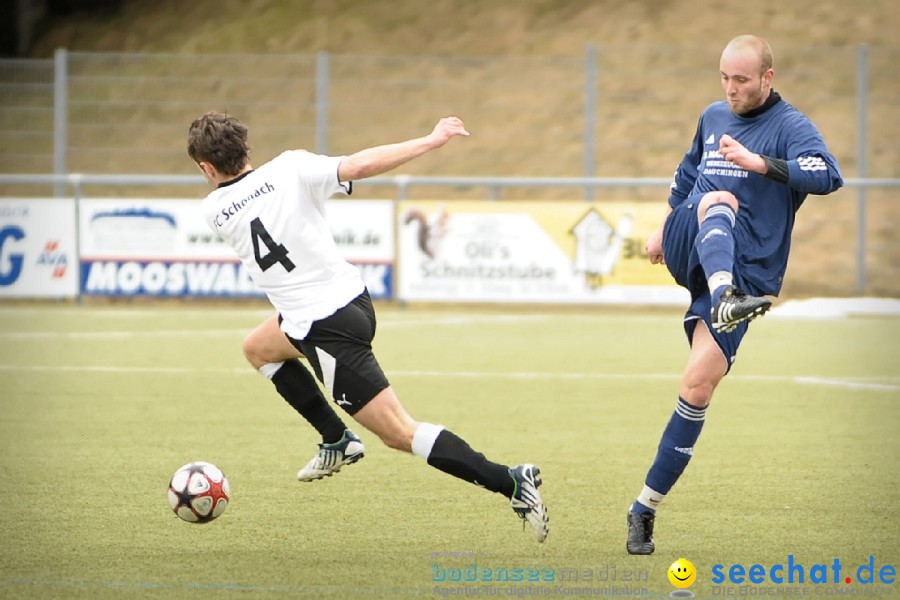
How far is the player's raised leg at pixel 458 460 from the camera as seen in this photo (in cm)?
552

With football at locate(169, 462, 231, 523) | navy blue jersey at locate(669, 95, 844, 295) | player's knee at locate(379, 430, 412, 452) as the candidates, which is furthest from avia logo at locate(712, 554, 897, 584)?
football at locate(169, 462, 231, 523)

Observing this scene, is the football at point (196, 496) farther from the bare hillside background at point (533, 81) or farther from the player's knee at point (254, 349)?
the bare hillside background at point (533, 81)

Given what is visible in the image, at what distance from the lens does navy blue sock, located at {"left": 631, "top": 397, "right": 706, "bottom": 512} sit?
5.62m

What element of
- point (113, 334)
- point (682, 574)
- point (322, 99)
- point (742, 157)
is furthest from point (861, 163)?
point (682, 574)

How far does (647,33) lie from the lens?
28.7 metres

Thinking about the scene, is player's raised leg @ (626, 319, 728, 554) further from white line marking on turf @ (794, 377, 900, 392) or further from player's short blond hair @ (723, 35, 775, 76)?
white line marking on turf @ (794, 377, 900, 392)

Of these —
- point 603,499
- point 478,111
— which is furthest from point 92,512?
point 478,111

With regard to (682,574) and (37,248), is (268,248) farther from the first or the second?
(37,248)

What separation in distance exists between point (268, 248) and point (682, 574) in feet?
6.81

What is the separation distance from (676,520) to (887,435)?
2948mm

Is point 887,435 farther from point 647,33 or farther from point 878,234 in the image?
point 647,33

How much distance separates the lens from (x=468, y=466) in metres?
5.55

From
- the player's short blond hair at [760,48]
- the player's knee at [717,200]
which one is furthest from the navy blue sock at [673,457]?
the player's short blond hair at [760,48]

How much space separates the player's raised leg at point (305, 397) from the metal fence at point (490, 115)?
15339 mm
